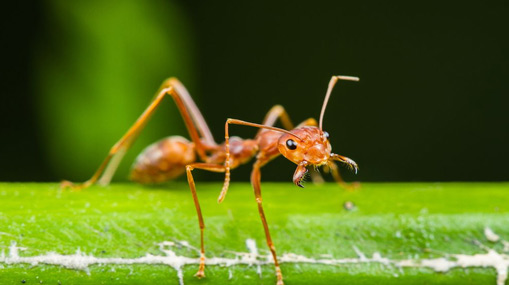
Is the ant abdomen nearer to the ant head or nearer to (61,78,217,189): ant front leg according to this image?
(61,78,217,189): ant front leg

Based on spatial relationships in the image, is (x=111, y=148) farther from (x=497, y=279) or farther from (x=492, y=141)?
(x=492, y=141)

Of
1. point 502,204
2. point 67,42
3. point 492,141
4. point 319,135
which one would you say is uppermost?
point 67,42

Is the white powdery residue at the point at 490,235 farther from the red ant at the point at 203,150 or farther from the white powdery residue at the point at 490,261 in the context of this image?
the red ant at the point at 203,150

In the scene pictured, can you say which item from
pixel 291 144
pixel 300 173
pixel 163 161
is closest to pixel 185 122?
pixel 163 161

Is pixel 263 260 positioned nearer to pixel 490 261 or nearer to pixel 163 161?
pixel 490 261

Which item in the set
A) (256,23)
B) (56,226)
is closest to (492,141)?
(256,23)

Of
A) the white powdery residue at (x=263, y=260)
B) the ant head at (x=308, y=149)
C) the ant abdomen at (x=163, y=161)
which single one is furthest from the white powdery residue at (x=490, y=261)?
the ant abdomen at (x=163, y=161)
